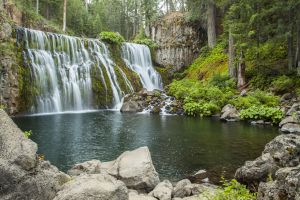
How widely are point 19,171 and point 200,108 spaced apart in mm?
22987

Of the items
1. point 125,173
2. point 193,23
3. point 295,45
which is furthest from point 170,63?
point 125,173

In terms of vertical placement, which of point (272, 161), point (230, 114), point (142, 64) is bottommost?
point (272, 161)

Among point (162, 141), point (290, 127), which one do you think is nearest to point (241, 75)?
point (290, 127)

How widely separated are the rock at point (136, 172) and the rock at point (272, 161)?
2601 mm

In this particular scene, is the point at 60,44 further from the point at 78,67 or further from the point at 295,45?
the point at 295,45

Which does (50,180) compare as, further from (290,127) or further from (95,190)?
(290,127)

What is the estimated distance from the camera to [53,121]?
23891mm

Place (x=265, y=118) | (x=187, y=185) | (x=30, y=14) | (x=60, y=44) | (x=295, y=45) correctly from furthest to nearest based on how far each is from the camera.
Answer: (x=30, y=14)
(x=60, y=44)
(x=295, y=45)
(x=265, y=118)
(x=187, y=185)

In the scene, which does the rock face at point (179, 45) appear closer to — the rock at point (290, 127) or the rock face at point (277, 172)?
the rock at point (290, 127)

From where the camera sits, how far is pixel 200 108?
27.5m

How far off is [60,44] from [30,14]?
12649mm

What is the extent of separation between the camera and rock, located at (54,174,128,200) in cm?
513

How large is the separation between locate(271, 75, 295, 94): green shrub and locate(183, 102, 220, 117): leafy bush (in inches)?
192

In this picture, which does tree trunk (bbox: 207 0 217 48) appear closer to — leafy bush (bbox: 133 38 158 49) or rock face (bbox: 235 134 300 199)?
leafy bush (bbox: 133 38 158 49)
